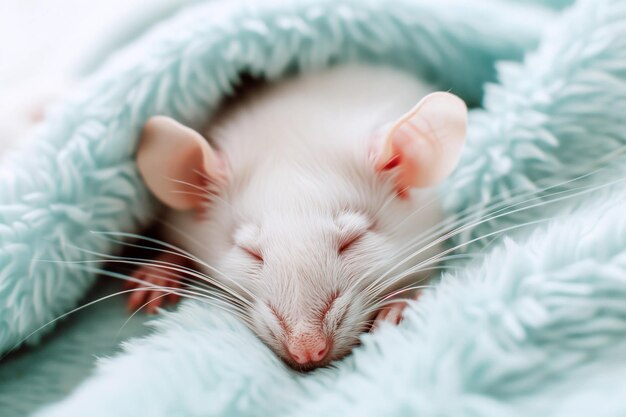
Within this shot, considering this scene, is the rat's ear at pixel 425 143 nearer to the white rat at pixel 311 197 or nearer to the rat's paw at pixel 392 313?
the white rat at pixel 311 197

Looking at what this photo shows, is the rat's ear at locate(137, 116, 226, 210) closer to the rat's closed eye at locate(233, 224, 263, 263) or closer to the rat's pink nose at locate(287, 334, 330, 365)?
the rat's closed eye at locate(233, 224, 263, 263)

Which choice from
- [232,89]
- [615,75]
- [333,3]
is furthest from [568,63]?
[232,89]

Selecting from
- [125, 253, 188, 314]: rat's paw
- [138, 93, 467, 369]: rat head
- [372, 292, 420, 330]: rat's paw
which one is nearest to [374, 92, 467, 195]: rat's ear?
[138, 93, 467, 369]: rat head

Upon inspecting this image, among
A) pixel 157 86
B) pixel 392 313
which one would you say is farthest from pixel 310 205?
pixel 157 86

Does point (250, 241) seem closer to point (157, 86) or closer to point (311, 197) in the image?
point (311, 197)

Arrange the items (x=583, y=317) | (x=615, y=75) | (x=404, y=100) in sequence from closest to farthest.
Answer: (x=583, y=317) → (x=615, y=75) → (x=404, y=100)

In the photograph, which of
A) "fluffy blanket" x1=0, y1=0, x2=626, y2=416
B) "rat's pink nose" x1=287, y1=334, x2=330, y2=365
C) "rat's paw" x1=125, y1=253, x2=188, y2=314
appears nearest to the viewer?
"fluffy blanket" x1=0, y1=0, x2=626, y2=416

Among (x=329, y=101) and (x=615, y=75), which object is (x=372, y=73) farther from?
(x=615, y=75)
